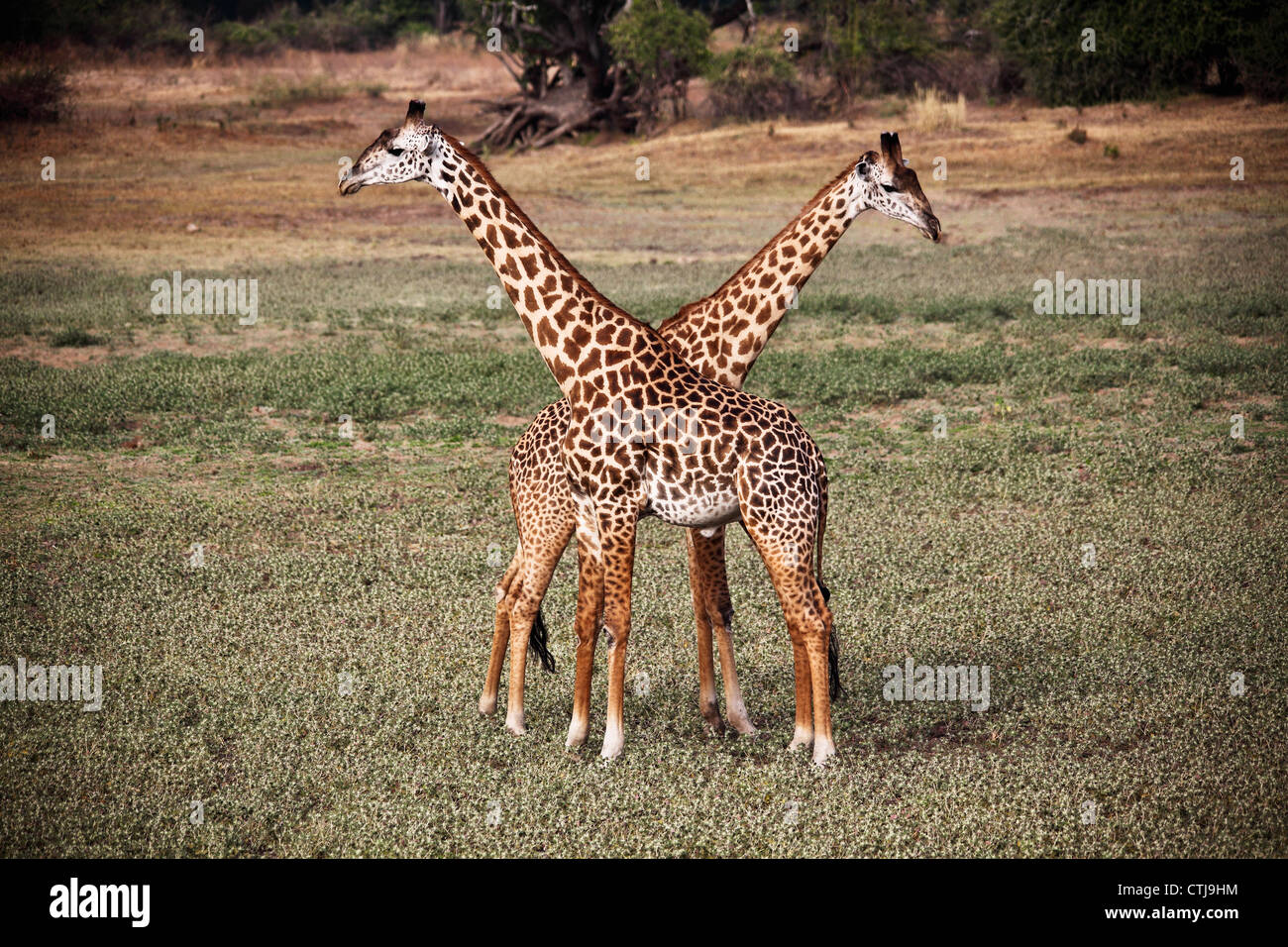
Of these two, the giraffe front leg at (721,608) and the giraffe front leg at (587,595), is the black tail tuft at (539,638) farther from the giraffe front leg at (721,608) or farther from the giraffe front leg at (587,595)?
the giraffe front leg at (721,608)

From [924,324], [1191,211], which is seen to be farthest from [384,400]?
[1191,211]

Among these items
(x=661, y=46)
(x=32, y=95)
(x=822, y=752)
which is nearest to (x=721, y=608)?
(x=822, y=752)

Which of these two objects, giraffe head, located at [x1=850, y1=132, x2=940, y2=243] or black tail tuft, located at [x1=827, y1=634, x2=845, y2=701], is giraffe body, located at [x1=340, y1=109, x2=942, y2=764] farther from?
giraffe head, located at [x1=850, y1=132, x2=940, y2=243]

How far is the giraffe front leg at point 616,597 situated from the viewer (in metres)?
6.33

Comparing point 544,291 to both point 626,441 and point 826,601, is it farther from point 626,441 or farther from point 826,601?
point 826,601

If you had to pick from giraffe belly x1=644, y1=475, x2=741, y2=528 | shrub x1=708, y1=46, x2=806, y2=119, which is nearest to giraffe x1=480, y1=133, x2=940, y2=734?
giraffe belly x1=644, y1=475, x2=741, y2=528

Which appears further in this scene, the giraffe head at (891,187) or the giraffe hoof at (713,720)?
the giraffe hoof at (713,720)

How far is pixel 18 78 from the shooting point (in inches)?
1193

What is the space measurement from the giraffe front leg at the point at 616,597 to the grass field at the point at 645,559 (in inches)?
10.1

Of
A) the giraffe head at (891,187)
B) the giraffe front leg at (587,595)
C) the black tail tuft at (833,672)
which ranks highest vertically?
the giraffe head at (891,187)

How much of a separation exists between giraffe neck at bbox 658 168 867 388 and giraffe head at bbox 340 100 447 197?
5.17 ft

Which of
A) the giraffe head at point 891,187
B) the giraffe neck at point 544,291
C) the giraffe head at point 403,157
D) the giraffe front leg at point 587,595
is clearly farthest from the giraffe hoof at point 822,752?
the giraffe head at point 403,157

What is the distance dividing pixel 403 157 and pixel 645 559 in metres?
4.06

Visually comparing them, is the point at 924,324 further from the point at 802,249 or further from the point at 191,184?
the point at 191,184
